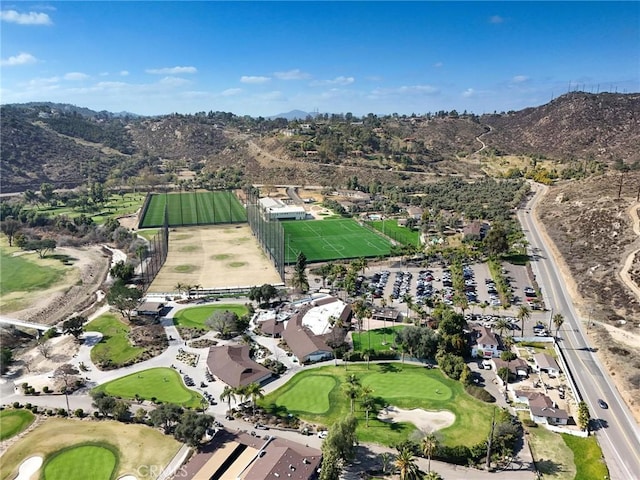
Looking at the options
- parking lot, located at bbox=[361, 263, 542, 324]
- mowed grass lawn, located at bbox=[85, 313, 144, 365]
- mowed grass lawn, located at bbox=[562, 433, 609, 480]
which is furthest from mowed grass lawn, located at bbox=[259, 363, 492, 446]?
mowed grass lawn, located at bbox=[85, 313, 144, 365]

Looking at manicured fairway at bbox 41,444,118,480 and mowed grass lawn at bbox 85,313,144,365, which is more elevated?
mowed grass lawn at bbox 85,313,144,365

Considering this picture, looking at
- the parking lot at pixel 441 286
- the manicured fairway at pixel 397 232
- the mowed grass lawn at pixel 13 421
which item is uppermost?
the manicured fairway at pixel 397 232

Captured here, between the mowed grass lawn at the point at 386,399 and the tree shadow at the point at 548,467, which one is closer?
the tree shadow at the point at 548,467

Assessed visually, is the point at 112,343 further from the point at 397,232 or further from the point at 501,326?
the point at 397,232

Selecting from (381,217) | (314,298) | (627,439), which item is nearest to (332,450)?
(627,439)

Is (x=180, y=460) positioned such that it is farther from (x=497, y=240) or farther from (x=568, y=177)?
(x=568, y=177)

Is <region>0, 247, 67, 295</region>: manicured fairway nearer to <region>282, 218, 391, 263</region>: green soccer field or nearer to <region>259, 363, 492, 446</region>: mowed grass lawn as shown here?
<region>282, 218, 391, 263</region>: green soccer field

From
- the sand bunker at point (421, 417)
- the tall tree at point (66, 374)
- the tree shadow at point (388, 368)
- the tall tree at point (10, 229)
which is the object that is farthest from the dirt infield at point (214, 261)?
the sand bunker at point (421, 417)

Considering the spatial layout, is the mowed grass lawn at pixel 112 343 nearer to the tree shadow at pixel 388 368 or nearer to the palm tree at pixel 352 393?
the palm tree at pixel 352 393
